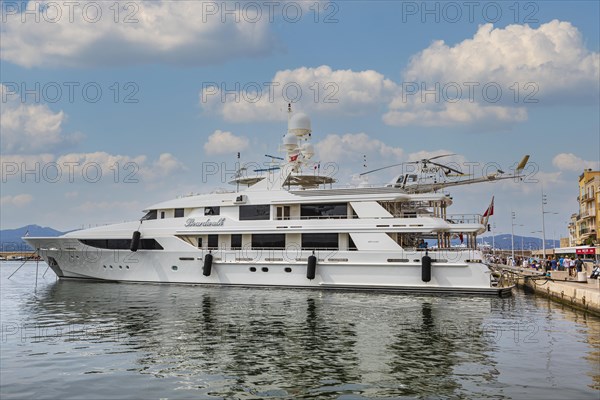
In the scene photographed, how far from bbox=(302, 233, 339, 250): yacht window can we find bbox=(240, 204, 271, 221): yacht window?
2.48 meters

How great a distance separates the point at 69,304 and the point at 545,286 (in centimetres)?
2214

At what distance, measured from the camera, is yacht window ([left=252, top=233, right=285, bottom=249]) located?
26469 millimetres

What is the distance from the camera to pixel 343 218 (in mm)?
25766

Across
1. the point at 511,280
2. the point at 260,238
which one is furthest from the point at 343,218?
the point at 511,280

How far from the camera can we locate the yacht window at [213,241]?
27.9 meters

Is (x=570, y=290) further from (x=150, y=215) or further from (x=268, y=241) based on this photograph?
(x=150, y=215)

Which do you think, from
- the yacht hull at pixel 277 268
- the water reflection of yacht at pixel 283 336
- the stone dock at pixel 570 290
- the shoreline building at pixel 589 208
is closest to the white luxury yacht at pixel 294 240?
the yacht hull at pixel 277 268

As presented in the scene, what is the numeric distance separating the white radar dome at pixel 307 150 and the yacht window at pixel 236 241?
684 centimetres

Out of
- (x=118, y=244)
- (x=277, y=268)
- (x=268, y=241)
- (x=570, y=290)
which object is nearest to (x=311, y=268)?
(x=277, y=268)

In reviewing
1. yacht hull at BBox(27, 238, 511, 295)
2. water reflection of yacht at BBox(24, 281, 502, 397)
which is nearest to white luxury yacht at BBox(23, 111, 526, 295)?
yacht hull at BBox(27, 238, 511, 295)

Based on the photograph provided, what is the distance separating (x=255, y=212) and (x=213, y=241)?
2.89m

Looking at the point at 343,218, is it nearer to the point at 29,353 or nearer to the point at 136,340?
the point at 136,340

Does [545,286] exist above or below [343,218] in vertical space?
below

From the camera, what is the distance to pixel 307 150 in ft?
103
